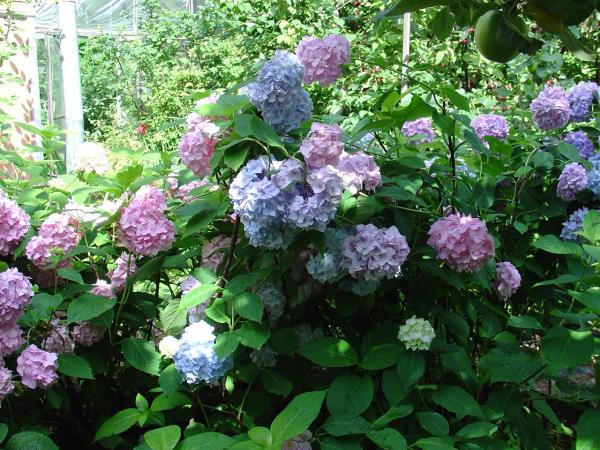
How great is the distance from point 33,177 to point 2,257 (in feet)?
1.21

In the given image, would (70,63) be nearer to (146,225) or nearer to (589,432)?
(146,225)

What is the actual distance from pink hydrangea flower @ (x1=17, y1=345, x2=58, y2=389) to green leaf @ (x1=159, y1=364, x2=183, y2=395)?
208 millimetres

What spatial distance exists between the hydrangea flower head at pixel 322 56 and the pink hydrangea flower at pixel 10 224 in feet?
2.28

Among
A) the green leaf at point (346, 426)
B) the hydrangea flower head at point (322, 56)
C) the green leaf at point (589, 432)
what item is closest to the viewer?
the green leaf at point (346, 426)

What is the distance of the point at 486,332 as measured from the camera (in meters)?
1.68

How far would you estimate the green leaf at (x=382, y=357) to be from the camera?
137 cm

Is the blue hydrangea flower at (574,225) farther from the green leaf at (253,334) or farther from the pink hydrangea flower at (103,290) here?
the pink hydrangea flower at (103,290)

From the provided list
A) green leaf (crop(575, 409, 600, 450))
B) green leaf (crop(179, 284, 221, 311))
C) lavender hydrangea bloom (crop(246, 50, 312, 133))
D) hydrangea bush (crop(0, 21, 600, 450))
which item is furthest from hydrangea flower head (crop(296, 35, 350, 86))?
green leaf (crop(575, 409, 600, 450))

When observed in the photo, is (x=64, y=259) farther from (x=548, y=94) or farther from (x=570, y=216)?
(x=548, y=94)

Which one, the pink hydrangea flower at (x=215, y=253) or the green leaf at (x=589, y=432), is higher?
the pink hydrangea flower at (x=215, y=253)

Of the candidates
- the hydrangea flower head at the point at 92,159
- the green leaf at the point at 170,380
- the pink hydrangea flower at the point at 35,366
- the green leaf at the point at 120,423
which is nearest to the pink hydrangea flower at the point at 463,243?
the green leaf at the point at 170,380

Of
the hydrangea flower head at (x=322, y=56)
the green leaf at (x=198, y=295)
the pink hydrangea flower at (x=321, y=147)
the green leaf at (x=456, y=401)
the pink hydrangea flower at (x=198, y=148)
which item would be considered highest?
the hydrangea flower head at (x=322, y=56)

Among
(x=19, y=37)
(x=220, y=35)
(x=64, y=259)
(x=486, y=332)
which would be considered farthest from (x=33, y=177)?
(x=220, y=35)

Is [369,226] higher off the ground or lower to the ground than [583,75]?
higher
